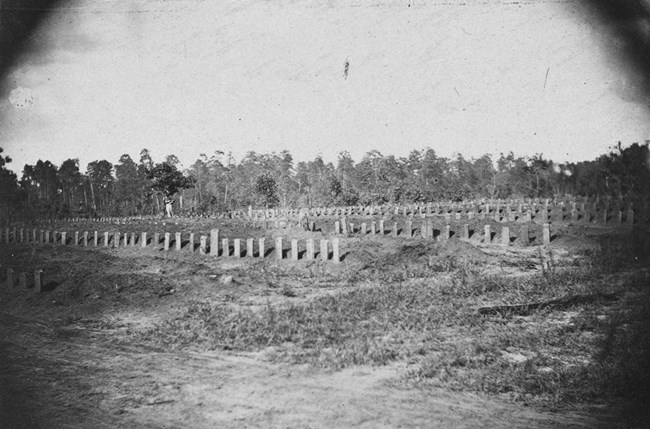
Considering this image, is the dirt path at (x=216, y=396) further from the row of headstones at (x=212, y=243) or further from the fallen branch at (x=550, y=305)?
the row of headstones at (x=212, y=243)

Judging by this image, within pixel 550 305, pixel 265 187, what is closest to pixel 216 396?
pixel 550 305

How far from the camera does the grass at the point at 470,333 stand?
4.95 m

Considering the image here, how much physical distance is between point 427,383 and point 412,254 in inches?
395

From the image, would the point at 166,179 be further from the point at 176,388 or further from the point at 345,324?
→ the point at 176,388

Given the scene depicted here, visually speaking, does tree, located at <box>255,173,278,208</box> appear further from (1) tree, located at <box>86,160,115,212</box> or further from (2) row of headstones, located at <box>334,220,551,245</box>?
(1) tree, located at <box>86,160,115,212</box>

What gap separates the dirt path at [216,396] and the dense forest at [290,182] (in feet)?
91.2

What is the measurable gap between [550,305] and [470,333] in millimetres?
2304

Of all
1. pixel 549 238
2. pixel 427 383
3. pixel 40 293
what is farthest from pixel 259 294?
pixel 549 238

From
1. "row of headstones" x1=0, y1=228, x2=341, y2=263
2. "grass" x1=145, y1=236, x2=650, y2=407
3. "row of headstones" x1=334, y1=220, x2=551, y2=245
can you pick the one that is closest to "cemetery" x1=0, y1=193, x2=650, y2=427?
"grass" x1=145, y1=236, x2=650, y2=407

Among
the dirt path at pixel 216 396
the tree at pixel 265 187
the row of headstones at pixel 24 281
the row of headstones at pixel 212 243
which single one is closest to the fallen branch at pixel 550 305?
the dirt path at pixel 216 396

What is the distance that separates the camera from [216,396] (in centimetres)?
484

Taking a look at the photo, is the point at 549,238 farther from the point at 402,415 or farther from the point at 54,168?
the point at 54,168

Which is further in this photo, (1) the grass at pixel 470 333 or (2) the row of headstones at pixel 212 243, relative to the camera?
(2) the row of headstones at pixel 212 243

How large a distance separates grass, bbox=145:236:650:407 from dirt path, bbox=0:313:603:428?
0.39 meters
